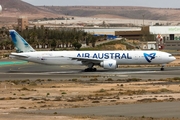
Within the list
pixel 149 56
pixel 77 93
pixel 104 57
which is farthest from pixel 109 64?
pixel 77 93

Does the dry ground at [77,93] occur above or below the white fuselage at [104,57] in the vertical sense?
below

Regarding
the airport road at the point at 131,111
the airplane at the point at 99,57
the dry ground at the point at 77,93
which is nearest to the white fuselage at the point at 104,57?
the airplane at the point at 99,57

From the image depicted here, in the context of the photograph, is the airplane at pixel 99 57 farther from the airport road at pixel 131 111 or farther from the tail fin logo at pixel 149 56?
the airport road at pixel 131 111

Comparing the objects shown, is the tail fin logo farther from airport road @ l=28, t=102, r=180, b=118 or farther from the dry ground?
airport road @ l=28, t=102, r=180, b=118

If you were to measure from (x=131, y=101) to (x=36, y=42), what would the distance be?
11517cm

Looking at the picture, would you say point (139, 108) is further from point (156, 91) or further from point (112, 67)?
point (112, 67)

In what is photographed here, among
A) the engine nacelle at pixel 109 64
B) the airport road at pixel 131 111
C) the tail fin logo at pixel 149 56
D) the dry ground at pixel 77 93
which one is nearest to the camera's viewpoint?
the airport road at pixel 131 111

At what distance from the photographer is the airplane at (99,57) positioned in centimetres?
7100

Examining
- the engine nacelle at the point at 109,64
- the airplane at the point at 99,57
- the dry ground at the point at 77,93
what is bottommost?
the dry ground at the point at 77,93

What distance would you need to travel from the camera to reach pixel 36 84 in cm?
5491

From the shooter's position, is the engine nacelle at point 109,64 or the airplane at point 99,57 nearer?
the engine nacelle at point 109,64

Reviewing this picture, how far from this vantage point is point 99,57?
236ft

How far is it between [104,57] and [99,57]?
716mm

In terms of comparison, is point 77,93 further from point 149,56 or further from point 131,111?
point 149,56
